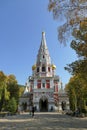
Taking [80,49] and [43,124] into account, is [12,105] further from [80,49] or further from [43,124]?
[80,49]

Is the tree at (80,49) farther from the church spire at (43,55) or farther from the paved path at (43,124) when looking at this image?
the church spire at (43,55)

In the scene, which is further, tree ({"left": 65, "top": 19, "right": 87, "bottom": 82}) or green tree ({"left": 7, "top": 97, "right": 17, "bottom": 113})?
green tree ({"left": 7, "top": 97, "right": 17, "bottom": 113})

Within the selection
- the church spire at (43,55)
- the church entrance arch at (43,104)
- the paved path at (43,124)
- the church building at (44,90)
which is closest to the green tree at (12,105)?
the paved path at (43,124)

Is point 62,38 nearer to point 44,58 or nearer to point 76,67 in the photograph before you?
point 76,67

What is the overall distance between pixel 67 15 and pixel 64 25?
27.0 inches

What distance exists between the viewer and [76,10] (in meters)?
13.2

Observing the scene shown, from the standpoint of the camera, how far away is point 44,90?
64.3m

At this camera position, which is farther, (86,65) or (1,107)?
(1,107)

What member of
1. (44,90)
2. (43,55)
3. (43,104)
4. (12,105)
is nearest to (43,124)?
(12,105)

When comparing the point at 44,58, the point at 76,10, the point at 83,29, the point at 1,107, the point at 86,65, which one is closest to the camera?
the point at 76,10

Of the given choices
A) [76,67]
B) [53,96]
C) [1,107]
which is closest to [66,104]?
[53,96]

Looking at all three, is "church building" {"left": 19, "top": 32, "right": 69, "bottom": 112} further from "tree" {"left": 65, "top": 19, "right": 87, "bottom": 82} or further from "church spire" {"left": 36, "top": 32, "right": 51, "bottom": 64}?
"tree" {"left": 65, "top": 19, "right": 87, "bottom": 82}

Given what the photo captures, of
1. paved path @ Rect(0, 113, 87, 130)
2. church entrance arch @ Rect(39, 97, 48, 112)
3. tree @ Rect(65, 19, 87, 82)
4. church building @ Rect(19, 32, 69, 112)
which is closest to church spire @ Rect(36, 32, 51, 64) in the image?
church building @ Rect(19, 32, 69, 112)

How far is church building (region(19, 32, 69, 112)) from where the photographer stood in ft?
209
